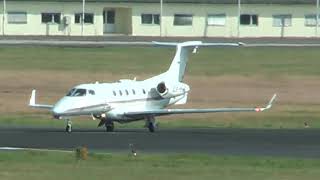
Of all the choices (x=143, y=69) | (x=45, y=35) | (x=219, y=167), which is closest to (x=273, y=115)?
(x=143, y=69)

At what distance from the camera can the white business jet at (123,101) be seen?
4425cm

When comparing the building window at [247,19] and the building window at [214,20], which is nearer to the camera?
the building window at [214,20]

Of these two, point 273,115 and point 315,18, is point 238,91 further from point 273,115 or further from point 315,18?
point 315,18

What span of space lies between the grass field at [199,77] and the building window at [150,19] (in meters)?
20.9

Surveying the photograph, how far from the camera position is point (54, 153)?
3319 cm

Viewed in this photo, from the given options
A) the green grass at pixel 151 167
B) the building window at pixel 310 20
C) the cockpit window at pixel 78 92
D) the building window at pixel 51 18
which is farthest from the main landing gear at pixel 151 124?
the building window at pixel 310 20

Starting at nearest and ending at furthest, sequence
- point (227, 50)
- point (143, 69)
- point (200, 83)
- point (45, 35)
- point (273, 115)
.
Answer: point (273, 115)
point (200, 83)
point (143, 69)
point (227, 50)
point (45, 35)

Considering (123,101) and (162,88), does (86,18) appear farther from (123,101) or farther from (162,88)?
(123,101)

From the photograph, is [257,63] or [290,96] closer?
[290,96]

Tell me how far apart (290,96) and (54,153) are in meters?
29.4

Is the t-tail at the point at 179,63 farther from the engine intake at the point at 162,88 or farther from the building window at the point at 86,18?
the building window at the point at 86,18

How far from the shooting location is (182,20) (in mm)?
104688

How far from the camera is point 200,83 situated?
65625 mm

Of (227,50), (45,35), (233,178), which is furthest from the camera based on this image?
(45,35)
